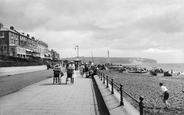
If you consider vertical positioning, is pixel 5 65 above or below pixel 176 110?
above

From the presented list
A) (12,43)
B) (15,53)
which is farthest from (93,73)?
(12,43)

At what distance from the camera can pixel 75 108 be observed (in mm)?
6801

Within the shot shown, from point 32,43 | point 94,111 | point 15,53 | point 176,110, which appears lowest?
point 176,110

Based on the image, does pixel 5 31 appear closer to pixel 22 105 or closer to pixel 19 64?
pixel 19 64

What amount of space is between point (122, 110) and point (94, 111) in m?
1.11

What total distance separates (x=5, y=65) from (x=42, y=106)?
2289 centimetres

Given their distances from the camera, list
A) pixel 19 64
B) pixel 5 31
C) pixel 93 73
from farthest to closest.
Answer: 1. pixel 5 31
2. pixel 19 64
3. pixel 93 73

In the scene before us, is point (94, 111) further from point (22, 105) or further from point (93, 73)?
point (93, 73)

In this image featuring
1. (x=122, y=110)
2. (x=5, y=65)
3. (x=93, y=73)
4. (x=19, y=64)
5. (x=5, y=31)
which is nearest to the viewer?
(x=122, y=110)

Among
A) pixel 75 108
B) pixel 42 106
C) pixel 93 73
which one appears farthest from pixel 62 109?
pixel 93 73

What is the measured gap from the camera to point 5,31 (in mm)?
56656

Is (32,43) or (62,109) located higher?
(32,43)

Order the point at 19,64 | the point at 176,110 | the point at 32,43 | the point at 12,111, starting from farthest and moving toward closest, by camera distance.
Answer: the point at 32,43, the point at 19,64, the point at 176,110, the point at 12,111

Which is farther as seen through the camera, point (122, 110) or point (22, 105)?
point (22, 105)
